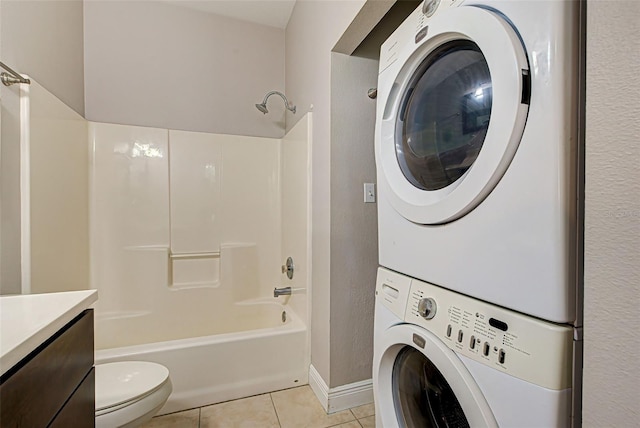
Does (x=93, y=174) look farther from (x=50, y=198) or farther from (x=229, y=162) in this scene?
(x=229, y=162)

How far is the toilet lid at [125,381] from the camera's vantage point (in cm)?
111

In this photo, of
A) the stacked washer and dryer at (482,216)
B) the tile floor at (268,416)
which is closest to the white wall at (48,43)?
the stacked washer and dryer at (482,216)

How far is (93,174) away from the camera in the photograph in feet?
6.60

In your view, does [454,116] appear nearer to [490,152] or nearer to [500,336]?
[490,152]

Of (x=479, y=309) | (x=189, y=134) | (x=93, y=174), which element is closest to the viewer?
(x=479, y=309)

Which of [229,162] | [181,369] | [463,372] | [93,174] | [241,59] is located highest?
[241,59]

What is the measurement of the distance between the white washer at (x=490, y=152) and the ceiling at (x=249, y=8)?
1.75 metres

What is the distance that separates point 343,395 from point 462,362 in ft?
3.58

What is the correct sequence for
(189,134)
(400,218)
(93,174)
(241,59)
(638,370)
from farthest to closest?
(241,59) → (189,134) → (93,174) → (400,218) → (638,370)

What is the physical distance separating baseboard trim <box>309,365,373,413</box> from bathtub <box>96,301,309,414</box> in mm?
217

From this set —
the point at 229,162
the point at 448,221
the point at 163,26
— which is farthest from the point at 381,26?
the point at 163,26

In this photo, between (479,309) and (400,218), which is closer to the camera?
(479,309)

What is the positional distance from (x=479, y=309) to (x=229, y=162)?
A: 6.88ft

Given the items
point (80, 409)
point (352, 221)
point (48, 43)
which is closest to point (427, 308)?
point (352, 221)
